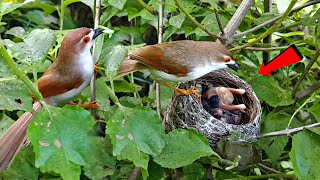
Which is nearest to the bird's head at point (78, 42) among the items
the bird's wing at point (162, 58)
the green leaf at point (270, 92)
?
the bird's wing at point (162, 58)

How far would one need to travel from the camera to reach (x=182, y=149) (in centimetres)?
141

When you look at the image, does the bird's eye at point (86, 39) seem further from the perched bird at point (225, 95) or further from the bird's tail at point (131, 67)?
the perched bird at point (225, 95)

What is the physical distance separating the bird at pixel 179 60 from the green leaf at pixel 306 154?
1.39 ft

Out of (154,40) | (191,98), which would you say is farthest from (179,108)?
(154,40)

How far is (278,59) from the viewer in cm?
185

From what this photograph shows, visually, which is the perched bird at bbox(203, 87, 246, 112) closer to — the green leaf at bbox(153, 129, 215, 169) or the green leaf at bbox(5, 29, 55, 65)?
the green leaf at bbox(153, 129, 215, 169)

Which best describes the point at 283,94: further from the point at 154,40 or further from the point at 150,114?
the point at 154,40

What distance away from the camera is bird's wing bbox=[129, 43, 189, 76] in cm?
180

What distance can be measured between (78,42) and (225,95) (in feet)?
1.98

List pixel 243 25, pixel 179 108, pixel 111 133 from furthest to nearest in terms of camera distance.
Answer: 1. pixel 243 25
2. pixel 179 108
3. pixel 111 133

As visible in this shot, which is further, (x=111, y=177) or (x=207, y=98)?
(x=207, y=98)

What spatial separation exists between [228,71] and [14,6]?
98cm

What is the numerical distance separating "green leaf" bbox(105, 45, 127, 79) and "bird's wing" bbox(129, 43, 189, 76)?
14.8 inches

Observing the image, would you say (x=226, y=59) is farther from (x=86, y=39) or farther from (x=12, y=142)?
(x=12, y=142)
